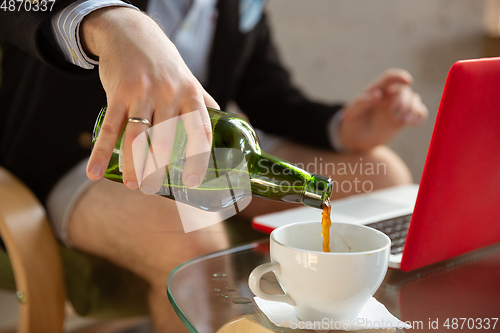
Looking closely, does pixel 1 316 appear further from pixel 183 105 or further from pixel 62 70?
pixel 183 105

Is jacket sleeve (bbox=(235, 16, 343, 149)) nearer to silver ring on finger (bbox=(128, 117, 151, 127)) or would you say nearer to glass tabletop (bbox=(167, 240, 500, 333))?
glass tabletop (bbox=(167, 240, 500, 333))

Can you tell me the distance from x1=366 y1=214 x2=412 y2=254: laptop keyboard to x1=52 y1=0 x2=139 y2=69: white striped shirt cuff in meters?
0.39

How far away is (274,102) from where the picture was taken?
117 cm

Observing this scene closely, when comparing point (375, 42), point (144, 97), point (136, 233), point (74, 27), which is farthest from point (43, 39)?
point (375, 42)

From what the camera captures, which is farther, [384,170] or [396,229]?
[384,170]

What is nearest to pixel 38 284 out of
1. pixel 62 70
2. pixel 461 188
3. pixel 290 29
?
pixel 62 70

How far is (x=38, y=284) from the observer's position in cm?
69

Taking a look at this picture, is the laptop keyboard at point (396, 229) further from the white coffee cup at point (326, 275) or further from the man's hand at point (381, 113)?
the man's hand at point (381, 113)

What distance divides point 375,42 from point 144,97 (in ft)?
5.89

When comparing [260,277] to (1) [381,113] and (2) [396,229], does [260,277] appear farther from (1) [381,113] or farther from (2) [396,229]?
(1) [381,113]

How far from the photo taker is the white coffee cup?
34 cm

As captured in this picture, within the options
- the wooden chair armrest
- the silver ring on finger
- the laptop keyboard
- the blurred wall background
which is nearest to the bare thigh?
the wooden chair armrest

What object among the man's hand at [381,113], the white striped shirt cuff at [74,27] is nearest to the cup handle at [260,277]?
the white striped shirt cuff at [74,27]

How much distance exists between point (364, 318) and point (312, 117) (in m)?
0.73
